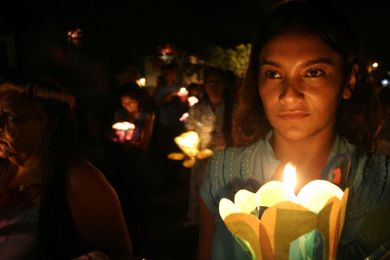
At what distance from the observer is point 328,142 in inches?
64.6

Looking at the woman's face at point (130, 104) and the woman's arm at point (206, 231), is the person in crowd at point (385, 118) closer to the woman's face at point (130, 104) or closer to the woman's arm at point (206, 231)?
the woman's arm at point (206, 231)

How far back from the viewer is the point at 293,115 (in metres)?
1.46

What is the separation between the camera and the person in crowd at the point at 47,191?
2.20 m

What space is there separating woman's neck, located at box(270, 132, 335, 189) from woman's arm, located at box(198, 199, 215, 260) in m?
0.32

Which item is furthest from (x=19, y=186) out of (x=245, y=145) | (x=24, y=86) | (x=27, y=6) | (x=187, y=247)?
(x=27, y=6)

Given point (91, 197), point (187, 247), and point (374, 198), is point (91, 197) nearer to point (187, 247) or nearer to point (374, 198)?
point (374, 198)

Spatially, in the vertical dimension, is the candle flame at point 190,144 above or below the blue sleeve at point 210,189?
below

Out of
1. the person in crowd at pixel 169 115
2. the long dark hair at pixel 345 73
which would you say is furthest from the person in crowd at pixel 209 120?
the long dark hair at pixel 345 73

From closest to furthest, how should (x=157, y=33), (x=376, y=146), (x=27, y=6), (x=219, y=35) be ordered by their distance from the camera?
(x=376, y=146)
(x=27, y=6)
(x=157, y=33)
(x=219, y=35)

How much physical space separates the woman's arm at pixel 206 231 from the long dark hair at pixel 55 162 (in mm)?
832

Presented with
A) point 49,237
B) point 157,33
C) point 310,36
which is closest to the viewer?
point 310,36

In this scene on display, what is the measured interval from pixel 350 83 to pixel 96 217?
57.8 inches

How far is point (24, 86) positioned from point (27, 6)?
383 inches

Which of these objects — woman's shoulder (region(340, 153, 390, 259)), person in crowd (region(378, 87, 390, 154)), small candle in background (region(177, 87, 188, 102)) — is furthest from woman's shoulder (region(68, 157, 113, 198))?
small candle in background (region(177, 87, 188, 102))
